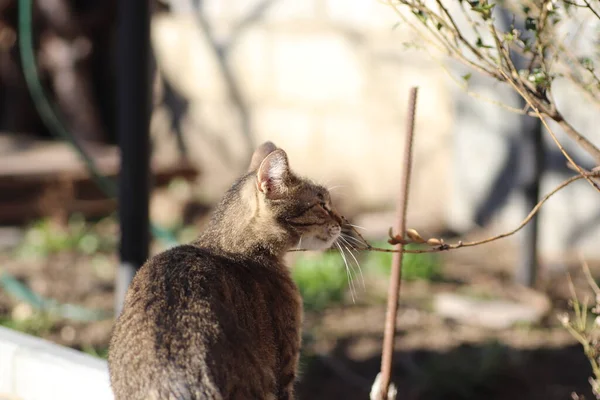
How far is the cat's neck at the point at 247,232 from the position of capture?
7.42ft

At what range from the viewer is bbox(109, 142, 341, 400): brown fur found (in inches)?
69.2

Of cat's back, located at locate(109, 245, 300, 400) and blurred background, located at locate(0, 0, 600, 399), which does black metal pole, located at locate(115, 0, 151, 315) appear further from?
cat's back, located at locate(109, 245, 300, 400)

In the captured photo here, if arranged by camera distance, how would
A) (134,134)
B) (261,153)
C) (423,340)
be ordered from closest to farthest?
(261,153)
(134,134)
(423,340)

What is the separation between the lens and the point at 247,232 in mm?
2268

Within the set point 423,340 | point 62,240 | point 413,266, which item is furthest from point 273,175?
point 62,240

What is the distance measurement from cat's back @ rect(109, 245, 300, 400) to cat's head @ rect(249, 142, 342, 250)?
238 mm

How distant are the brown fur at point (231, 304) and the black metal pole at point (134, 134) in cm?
73

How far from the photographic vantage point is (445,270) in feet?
15.3

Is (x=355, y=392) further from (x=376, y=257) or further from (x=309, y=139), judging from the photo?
(x=309, y=139)

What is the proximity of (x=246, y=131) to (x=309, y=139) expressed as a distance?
57 cm

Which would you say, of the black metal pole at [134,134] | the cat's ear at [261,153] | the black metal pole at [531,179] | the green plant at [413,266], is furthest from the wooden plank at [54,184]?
the cat's ear at [261,153]

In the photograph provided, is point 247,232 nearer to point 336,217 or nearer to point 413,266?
point 336,217

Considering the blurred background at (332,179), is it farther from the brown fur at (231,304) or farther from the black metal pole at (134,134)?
the brown fur at (231,304)

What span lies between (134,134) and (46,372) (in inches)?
36.0
